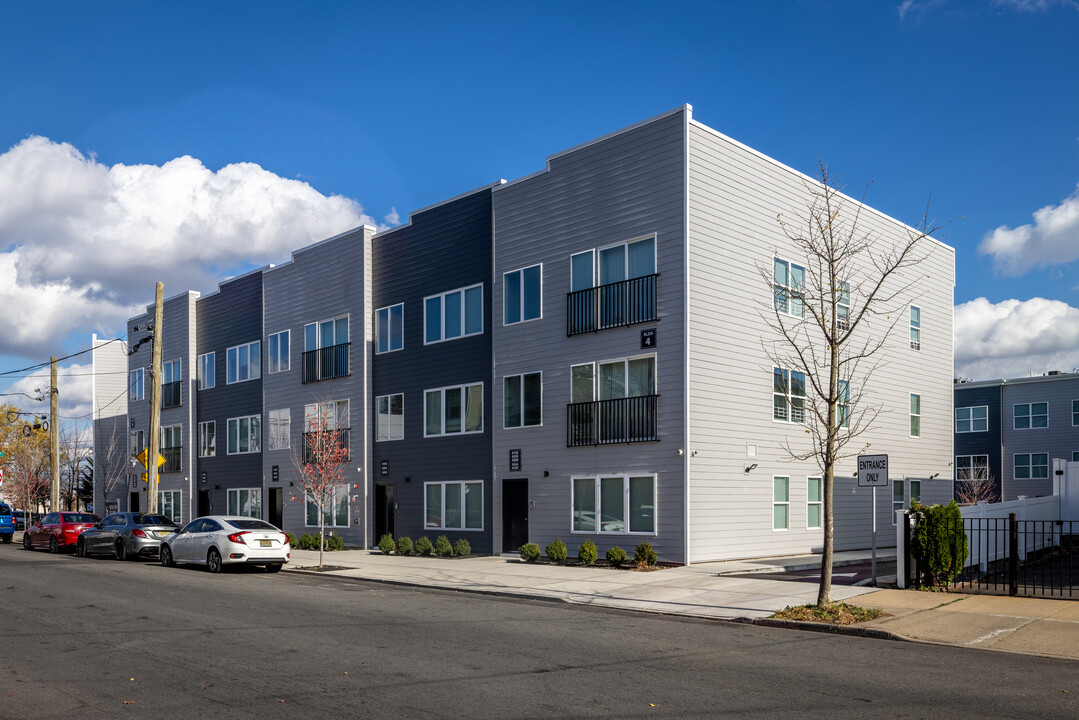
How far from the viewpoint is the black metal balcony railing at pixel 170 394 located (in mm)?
44062

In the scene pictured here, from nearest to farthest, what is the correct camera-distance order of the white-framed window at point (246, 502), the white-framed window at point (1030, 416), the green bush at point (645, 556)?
the green bush at point (645, 556) < the white-framed window at point (246, 502) < the white-framed window at point (1030, 416)

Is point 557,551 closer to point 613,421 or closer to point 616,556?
point 616,556

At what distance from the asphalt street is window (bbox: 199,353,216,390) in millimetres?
27023

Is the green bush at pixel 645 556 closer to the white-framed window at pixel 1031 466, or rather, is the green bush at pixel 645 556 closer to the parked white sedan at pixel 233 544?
the parked white sedan at pixel 233 544

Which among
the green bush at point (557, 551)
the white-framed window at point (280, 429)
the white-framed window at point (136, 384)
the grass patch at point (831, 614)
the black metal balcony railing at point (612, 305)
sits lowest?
the green bush at point (557, 551)

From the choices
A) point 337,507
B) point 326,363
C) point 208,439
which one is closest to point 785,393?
point 337,507

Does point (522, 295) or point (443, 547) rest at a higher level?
point (522, 295)

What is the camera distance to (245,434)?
129 ft

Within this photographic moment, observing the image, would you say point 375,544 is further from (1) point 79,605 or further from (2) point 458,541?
(1) point 79,605

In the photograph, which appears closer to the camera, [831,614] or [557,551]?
[831,614]

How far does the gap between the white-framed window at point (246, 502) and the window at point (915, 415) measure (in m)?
24.8

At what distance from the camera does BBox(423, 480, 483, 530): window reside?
28016mm

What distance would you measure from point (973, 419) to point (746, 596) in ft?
146

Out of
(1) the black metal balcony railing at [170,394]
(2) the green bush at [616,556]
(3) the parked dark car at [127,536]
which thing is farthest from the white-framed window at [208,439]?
(2) the green bush at [616,556]
